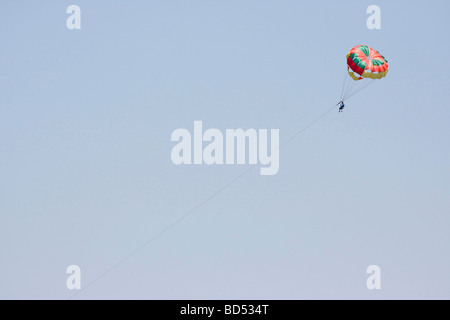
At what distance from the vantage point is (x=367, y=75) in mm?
49469
